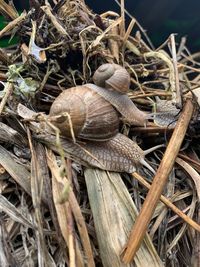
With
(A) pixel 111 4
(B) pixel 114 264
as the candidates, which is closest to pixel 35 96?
(B) pixel 114 264

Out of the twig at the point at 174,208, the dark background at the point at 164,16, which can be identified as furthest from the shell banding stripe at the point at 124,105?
the dark background at the point at 164,16

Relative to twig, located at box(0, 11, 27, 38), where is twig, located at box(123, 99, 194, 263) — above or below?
below

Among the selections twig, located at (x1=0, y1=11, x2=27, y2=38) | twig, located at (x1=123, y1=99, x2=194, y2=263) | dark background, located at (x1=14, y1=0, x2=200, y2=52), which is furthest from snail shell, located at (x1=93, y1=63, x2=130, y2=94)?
dark background, located at (x1=14, y1=0, x2=200, y2=52)

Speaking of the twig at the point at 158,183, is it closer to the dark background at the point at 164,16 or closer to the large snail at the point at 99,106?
the large snail at the point at 99,106

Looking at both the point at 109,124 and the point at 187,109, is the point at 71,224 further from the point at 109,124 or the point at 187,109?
the point at 187,109

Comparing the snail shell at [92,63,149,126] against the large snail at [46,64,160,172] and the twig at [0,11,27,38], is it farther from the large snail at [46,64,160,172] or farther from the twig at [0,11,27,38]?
the twig at [0,11,27,38]

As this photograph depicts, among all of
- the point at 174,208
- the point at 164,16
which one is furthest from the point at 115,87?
the point at 164,16
